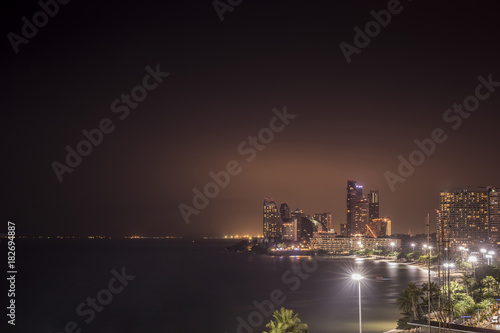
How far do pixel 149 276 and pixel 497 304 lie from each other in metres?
75.1

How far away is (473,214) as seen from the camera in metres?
181

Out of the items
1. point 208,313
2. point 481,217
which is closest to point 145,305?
point 208,313

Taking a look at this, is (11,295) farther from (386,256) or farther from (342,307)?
(386,256)

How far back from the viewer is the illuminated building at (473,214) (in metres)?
175

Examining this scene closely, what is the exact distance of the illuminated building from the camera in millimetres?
175000

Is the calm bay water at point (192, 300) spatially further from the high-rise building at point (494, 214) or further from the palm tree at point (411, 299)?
the high-rise building at point (494, 214)

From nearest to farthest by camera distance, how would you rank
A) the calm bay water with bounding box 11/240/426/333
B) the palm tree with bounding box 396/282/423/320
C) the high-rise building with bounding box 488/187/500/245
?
1. the palm tree with bounding box 396/282/423/320
2. the calm bay water with bounding box 11/240/426/333
3. the high-rise building with bounding box 488/187/500/245

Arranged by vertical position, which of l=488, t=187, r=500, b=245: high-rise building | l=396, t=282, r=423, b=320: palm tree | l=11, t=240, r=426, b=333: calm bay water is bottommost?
l=11, t=240, r=426, b=333: calm bay water

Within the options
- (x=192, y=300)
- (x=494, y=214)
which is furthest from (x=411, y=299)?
(x=494, y=214)

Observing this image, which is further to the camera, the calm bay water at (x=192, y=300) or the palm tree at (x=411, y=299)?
the calm bay water at (x=192, y=300)

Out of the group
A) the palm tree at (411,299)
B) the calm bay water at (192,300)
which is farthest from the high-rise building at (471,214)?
the palm tree at (411,299)

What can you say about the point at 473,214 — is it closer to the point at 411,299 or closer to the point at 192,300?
the point at 192,300

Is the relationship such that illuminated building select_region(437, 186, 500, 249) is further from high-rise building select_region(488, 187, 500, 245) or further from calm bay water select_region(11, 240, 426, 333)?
calm bay water select_region(11, 240, 426, 333)

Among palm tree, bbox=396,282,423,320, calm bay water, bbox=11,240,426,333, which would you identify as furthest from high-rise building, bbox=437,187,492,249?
palm tree, bbox=396,282,423,320
